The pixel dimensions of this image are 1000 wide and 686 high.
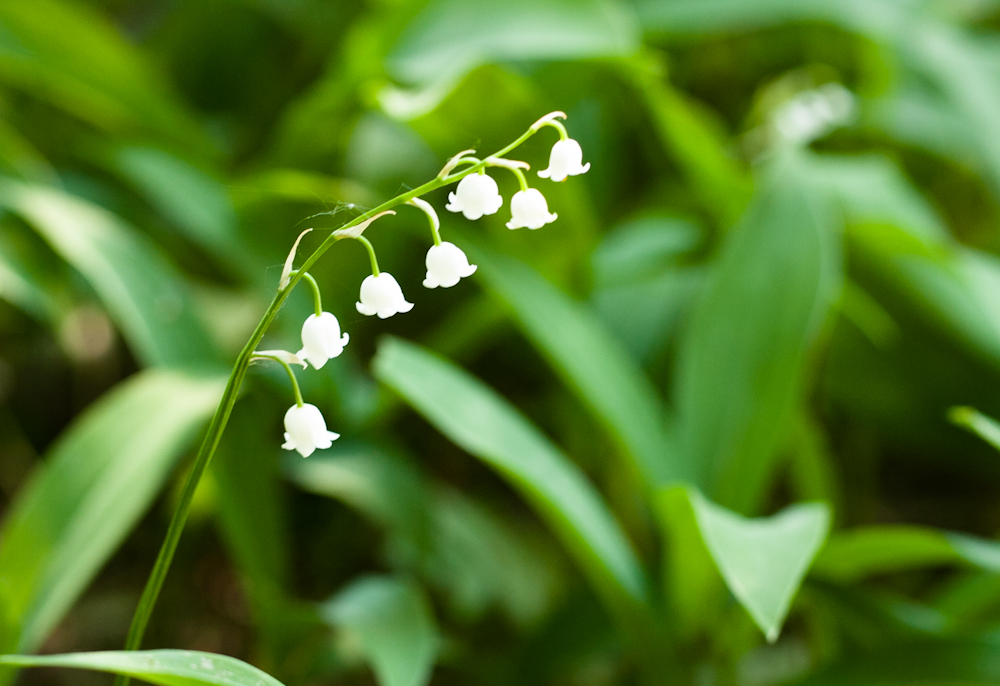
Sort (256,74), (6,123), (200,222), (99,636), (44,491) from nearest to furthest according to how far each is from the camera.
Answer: (44,491) < (200,222) < (99,636) < (6,123) < (256,74)

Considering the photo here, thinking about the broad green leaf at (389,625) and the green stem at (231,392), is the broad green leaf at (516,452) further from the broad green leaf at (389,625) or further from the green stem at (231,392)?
the green stem at (231,392)

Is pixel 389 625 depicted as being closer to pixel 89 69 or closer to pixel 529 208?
pixel 529 208

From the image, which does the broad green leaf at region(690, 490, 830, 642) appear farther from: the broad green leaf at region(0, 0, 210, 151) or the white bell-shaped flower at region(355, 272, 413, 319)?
the broad green leaf at region(0, 0, 210, 151)

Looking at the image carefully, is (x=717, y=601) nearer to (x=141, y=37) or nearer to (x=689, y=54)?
(x=689, y=54)

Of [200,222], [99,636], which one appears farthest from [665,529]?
[99,636]

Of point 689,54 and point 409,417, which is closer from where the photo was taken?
point 409,417

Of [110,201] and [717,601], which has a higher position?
[110,201]

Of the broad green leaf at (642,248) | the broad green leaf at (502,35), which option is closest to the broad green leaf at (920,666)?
the broad green leaf at (642,248)
